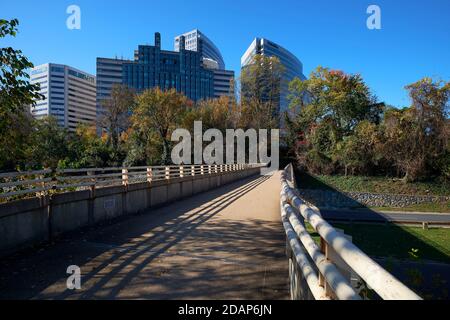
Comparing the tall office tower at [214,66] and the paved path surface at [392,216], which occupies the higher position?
the tall office tower at [214,66]

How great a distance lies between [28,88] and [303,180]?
52806 mm

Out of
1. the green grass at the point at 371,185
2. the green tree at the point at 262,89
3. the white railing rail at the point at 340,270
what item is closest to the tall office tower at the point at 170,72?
the green tree at the point at 262,89

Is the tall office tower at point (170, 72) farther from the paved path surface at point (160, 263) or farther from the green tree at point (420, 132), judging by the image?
the paved path surface at point (160, 263)

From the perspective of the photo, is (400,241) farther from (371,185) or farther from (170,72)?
(170,72)

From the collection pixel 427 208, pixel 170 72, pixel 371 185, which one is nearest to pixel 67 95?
pixel 170 72

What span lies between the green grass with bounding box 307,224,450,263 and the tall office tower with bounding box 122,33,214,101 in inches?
4512

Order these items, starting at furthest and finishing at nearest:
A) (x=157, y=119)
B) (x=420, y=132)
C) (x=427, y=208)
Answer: (x=157, y=119) < (x=420, y=132) < (x=427, y=208)

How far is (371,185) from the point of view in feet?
171

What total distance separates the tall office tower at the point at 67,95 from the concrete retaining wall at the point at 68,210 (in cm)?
8402

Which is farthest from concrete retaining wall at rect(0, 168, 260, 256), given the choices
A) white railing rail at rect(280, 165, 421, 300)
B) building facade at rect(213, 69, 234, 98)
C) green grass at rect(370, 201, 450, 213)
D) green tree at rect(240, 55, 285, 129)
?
building facade at rect(213, 69, 234, 98)

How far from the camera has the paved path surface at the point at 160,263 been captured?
533cm

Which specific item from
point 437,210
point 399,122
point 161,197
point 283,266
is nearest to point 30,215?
point 283,266

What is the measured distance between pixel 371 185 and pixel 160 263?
5016 cm

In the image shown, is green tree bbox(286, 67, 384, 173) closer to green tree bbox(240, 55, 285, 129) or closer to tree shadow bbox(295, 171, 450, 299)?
green tree bbox(240, 55, 285, 129)
